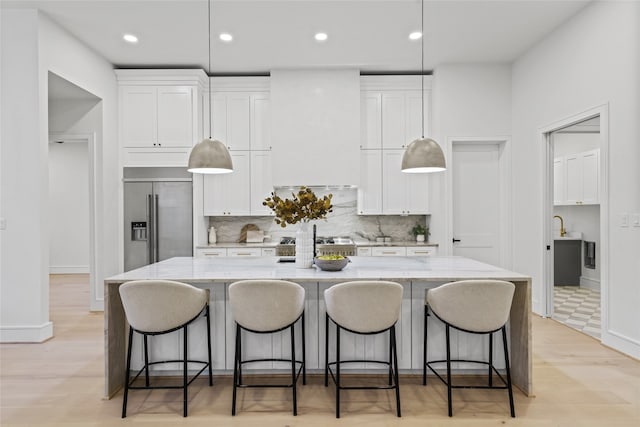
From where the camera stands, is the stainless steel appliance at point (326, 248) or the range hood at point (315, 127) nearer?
the stainless steel appliance at point (326, 248)

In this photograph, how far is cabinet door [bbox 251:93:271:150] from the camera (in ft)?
17.2

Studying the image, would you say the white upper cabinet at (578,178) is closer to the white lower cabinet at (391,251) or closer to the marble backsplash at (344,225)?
the marble backsplash at (344,225)

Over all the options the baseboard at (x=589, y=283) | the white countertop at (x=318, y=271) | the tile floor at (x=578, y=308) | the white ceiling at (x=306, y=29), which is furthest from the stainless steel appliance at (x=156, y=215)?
the baseboard at (x=589, y=283)

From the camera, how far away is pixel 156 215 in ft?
16.0

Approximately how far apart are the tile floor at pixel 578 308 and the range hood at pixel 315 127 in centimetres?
300

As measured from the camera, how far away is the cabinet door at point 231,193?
5.22m

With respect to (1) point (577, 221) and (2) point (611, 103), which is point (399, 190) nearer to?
(2) point (611, 103)

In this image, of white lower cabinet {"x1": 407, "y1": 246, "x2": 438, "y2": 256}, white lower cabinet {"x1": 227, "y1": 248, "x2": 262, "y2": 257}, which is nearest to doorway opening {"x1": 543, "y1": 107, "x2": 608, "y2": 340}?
white lower cabinet {"x1": 407, "y1": 246, "x2": 438, "y2": 256}

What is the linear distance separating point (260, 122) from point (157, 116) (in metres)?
1.33

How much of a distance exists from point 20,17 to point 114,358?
3.34 meters

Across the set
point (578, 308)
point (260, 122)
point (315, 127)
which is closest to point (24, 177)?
point (260, 122)

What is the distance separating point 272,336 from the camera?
2.76 metres

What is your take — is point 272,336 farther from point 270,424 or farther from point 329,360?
point 270,424

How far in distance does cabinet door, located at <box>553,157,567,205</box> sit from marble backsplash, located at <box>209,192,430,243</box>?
249cm
